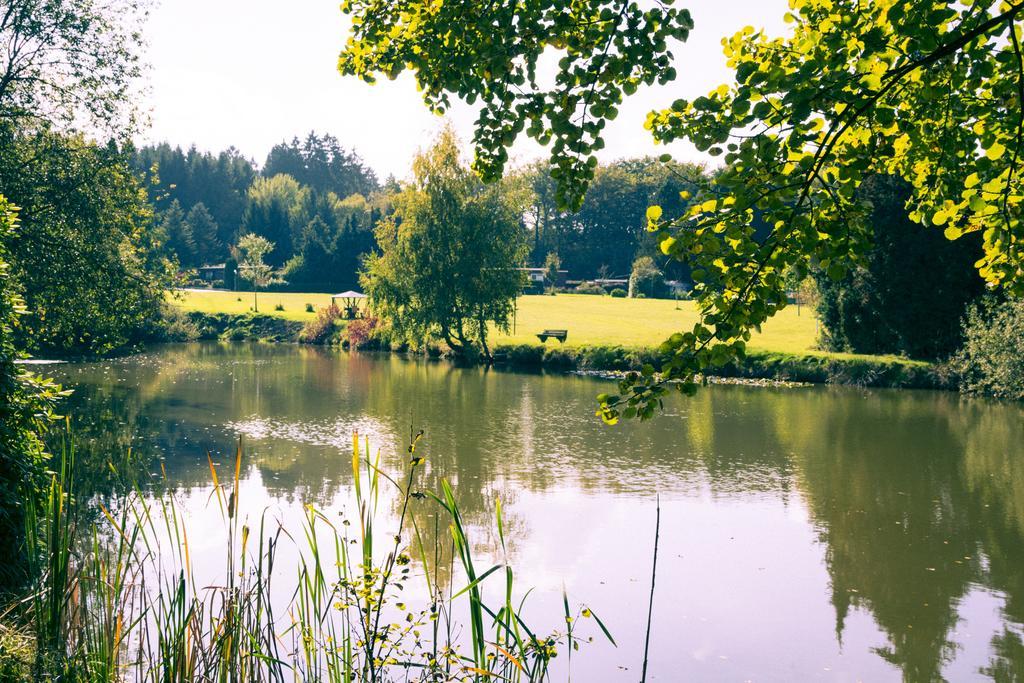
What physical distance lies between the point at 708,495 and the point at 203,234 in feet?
239

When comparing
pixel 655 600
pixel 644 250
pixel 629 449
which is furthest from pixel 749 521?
pixel 644 250

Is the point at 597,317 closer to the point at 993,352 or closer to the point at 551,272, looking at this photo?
the point at 551,272

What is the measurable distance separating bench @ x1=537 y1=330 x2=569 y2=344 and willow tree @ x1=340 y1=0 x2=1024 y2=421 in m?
29.0

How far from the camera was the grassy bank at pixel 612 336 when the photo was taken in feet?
90.8

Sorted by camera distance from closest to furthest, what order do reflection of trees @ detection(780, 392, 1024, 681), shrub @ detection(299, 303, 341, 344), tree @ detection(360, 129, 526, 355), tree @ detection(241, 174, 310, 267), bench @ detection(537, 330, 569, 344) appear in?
reflection of trees @ detection(780, 392, 1024, 681)
tree @ detection(360, 129, 526, 355)
bench @ detection(537, 330, 569, 344)
shrub @ detection(299, 303, 341, 344)
tree @ detection(241, 174, 310, 267)

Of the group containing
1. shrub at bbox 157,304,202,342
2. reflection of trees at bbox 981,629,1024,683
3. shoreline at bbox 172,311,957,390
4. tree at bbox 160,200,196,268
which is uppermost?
tree at bbox 160,200,196,268

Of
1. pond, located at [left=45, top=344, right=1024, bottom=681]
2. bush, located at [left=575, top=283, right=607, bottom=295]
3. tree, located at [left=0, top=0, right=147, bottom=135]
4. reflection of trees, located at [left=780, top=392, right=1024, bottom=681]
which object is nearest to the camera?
pond, located at [left=45, top=344, right=1024, bottom=681]

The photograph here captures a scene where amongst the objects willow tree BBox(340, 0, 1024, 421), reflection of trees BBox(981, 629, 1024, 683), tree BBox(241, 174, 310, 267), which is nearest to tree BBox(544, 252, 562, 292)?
tree BBox(241, 174, 310, 267)

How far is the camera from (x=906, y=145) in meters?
5.01

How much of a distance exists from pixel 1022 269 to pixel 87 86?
19.5m

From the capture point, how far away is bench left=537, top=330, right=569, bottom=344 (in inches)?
1357

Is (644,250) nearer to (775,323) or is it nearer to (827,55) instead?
(775,323)

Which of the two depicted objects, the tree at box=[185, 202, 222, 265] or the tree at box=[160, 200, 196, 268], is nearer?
the tree at box=[160, 200, 196, 268]

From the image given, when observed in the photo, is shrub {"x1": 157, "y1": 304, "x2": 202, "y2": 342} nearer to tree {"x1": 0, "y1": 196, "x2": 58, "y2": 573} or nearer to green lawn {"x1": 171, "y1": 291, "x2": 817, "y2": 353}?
green lawn {"x1": 171, "y1": 291, "x2": 817, "y2": 353}
